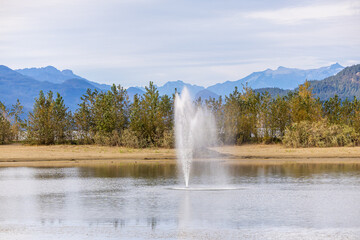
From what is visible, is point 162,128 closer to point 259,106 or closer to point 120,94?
point 120,94

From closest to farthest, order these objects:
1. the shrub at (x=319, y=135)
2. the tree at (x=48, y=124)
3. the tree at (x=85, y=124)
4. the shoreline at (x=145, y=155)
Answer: the shoreline at (x=145, y=155) → the shrub at (x=319, y=135) → the tree at (x=48, y=124) → the tree at (x=85, y=124)

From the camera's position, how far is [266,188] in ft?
82.6

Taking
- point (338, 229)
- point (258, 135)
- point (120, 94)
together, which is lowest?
point (338, 229)

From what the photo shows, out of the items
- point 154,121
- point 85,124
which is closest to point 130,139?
point 154,121

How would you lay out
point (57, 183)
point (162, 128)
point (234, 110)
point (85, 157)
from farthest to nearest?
1. point (234, 110)
2. point (162, 128)
3. point (85, 157)
4. point (57, 183)

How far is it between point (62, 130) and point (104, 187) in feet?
74.6

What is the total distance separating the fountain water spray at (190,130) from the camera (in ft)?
115

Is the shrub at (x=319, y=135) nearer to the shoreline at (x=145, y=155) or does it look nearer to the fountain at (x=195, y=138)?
the shoreline at (x=145, y=155)

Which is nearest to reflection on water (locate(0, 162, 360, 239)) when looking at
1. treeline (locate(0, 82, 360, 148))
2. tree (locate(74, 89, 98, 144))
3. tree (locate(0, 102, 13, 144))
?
treeline (locate(0, 82, 360, 148))

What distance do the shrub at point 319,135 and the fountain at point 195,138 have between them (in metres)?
7.20

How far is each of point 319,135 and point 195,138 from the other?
1088 centimetres

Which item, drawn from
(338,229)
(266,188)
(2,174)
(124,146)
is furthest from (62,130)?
(338,229)

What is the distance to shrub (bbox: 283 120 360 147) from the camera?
44.2 metres

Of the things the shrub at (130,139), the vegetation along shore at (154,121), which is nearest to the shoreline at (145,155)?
the shrub at (130,139)
